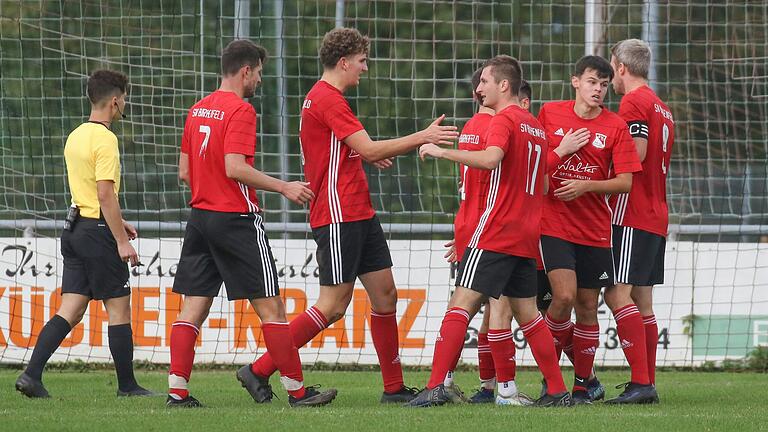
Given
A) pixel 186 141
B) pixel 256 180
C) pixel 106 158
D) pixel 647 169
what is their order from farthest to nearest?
pixel 647 169 → pixel 106 158 → pixel 186 141 → pixel 256 180

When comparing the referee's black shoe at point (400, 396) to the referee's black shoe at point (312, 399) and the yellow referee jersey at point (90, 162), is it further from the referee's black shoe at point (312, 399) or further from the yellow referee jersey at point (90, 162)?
the yellow referee jersey at point (90, 162)

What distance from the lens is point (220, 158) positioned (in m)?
7.05

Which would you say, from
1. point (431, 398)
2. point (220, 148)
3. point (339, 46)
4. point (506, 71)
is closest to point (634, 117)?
point (506, 71)

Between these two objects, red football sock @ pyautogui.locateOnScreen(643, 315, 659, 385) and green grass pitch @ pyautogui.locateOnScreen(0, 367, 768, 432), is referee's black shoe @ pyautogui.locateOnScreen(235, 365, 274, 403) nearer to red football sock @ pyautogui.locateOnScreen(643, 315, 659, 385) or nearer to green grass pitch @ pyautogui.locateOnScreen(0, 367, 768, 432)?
green grass pitch @ pyautogui.locateOnScreen(0, 367, 768, 432)

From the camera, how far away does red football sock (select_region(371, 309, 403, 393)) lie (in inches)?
307

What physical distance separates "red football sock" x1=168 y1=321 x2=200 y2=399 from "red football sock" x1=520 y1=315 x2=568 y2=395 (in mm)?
1921

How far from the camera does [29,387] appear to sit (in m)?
8.01

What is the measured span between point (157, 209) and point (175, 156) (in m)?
0.70

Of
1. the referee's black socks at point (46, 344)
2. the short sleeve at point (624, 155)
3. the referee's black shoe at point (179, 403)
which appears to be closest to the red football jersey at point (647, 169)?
the short sleeve at point (624, 155)

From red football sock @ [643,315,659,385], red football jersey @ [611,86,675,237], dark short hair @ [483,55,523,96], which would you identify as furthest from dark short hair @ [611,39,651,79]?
red football sock @ [643,315,659,385]

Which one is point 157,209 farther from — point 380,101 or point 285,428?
point 285,428

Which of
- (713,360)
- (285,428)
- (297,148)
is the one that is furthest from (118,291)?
(297,148)

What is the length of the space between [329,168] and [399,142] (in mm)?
531

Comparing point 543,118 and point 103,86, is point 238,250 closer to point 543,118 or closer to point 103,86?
point 103,86
